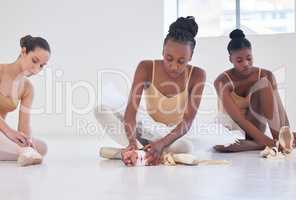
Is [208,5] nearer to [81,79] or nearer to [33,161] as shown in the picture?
[81,79]

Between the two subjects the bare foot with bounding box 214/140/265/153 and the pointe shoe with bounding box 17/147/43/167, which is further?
the bare foot with bounding box 214/140/265/153

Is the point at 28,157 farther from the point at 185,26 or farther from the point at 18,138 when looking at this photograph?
the point at 185,26

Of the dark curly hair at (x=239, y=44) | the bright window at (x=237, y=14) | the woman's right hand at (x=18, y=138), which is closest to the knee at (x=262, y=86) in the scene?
the dark curly hair at (x=239, y=44)

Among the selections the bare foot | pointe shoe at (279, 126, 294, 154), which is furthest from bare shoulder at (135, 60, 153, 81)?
pointe shoe at (279, 126, 294, 154)

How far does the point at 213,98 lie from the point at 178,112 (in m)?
1.87

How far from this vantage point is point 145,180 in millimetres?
1524

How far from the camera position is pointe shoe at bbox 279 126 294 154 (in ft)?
7.20

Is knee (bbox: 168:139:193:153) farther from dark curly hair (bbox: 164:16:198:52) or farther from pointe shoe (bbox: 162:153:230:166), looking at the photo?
dark curly hair (bbox: 164:16:198:52)

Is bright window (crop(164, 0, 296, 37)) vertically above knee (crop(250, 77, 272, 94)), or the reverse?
bright window (crop(164, 0, 296, 37))

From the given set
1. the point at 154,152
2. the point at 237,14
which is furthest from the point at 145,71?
the point at 237,14

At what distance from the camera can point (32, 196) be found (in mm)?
1269

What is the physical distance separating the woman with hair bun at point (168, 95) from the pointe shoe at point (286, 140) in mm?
481

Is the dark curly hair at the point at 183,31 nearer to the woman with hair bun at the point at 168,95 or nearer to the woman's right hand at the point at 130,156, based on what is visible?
the woman with hair bun at the point at 168,95

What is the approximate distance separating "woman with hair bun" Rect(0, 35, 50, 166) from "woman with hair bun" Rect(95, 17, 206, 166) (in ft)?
1.18
